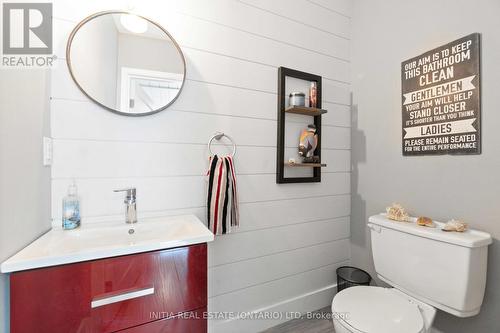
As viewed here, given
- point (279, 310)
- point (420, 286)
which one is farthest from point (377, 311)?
point (279, 310)

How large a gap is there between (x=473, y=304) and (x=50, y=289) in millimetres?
1735

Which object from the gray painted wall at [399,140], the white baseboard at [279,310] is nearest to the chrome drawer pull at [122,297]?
the white baseboard at [279,310]

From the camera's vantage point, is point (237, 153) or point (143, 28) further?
point (237, 153)

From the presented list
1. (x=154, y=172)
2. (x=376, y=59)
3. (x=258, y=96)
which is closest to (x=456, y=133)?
(x=376, y=59)

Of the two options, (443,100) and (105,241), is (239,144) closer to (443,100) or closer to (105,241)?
(105,241)

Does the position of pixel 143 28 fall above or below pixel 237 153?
above

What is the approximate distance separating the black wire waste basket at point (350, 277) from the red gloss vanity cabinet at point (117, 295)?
1163 mm

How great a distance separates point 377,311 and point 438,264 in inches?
15.1

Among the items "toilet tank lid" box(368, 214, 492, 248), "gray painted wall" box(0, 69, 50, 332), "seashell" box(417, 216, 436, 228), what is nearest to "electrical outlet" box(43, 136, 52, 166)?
"gray painted wall" box(0, 69, 50, 332)

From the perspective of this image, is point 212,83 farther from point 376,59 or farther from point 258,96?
point 376,59

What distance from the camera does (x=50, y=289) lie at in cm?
69

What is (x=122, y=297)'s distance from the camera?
767 millimetres

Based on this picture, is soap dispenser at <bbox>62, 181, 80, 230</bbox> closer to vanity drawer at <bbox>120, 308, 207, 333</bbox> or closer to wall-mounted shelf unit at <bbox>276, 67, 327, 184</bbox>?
vanity drawer at <bbox>120, 308, 207, 333</bbox>

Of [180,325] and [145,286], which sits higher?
[145,286]
